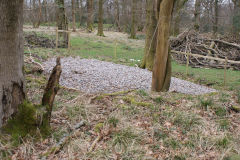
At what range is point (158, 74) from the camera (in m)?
6.95

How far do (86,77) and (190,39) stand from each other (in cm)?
1285

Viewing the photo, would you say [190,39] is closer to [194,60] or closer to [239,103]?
[194,60]

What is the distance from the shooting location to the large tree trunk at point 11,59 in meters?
3.23

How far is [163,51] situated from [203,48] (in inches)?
513

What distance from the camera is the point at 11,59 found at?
3.34m

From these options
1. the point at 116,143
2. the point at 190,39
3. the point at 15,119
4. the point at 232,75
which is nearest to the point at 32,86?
the point at 15,119

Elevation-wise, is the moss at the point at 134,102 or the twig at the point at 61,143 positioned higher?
the moss at the point at 134,102

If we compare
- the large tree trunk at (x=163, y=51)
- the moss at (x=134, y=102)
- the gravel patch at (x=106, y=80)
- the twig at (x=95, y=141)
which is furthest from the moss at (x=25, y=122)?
the large tree trunk at (x=163, y=51)

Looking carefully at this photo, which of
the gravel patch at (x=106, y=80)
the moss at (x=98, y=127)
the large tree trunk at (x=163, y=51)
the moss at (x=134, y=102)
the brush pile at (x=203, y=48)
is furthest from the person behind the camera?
the brush pile at (x=203, y=48)

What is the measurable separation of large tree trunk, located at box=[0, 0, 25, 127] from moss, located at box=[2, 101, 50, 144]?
8 centimetres

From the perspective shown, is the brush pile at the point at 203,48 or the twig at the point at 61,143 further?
the brush pile at the point at 203,48

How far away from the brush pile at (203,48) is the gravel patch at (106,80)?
22.4ft

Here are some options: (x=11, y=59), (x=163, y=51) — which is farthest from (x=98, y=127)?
(x=163, y=51)

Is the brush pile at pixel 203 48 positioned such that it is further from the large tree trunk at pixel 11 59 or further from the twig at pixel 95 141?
the large tree trunk at pixel 11 59
